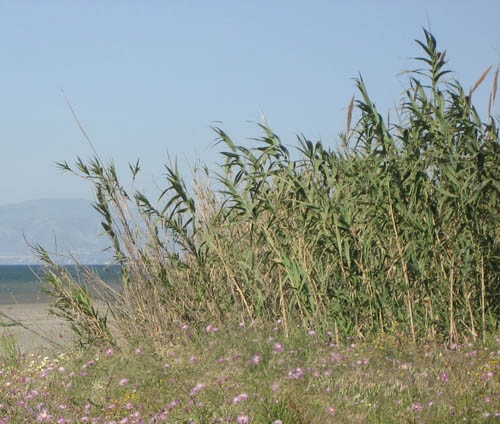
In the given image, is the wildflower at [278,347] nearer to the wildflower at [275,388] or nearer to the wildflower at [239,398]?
the wildflower at [275,388]

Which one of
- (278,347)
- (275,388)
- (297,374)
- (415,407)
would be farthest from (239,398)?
(278,347)

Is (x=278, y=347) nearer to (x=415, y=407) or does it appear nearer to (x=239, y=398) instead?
(x=239, y=398)

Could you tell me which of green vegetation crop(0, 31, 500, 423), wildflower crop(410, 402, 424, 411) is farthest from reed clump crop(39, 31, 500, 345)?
wildflower crop(410, 402, 424, 411)

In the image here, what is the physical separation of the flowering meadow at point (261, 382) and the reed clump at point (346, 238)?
1.17 ft

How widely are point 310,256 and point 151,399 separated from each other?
2.24 meters

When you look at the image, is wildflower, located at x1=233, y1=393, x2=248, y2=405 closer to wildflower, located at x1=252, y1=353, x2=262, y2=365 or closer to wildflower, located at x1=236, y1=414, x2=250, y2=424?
wildflower, located at x1=236, y1=414, x2=250, y2=424

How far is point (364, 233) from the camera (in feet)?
21.3

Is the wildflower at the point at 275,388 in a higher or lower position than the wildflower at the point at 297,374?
higher

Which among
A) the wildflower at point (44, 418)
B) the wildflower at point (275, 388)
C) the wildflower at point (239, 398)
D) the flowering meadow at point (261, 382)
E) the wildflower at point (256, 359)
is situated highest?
the wildflower at point (239, 398)

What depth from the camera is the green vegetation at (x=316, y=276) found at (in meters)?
5.55

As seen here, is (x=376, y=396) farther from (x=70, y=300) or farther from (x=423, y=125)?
(x=70, y=300)

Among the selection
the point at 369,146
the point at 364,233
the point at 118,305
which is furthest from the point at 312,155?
the point at 118,305

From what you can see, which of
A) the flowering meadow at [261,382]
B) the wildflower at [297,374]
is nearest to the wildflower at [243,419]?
the flowering meadow at [261,382]

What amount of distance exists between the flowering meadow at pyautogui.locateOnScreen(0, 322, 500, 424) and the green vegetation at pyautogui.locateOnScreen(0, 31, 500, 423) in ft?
0.08
